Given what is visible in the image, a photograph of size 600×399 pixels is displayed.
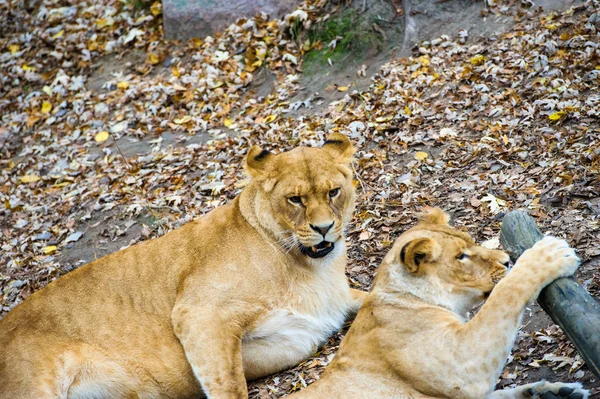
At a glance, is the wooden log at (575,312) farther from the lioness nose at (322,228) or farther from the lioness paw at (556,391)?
the lioness nose at (322,228)

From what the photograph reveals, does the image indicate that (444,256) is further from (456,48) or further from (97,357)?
(456,48)

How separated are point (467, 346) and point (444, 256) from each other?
27.3 inches

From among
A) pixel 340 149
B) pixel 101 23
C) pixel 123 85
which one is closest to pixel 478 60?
pixel 340 149

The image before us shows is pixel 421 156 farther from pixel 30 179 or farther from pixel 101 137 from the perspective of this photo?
pixel 30 179

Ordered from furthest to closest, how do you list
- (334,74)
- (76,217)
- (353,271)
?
(334,74) → (76,217) → (353,271)

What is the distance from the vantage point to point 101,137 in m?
12.0

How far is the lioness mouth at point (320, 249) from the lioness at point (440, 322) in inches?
32.3

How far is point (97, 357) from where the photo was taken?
6.21 m

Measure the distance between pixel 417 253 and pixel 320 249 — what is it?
3.95 feet

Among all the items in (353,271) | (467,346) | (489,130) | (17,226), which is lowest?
(17,226)

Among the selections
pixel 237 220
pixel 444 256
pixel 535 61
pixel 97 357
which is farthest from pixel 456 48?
pixel 97 357

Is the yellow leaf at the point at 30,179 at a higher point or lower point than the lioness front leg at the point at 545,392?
lower

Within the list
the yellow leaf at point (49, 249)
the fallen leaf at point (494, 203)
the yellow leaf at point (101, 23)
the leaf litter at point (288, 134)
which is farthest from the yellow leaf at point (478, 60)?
the yellow leaf at point (101, 23)

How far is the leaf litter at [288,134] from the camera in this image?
7.43 metres
